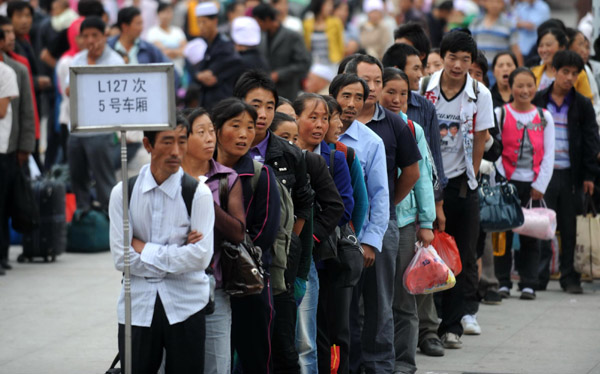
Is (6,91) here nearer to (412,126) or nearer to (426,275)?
(412,126)

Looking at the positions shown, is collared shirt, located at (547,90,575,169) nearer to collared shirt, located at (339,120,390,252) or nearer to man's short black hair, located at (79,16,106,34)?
collared shirt, located at (339,120,390,252)

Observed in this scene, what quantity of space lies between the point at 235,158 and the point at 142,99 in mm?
734

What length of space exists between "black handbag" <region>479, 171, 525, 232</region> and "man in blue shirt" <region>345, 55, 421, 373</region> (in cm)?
195

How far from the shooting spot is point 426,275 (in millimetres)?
7602

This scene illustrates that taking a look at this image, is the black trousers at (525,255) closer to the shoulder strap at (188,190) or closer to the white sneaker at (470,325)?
the white sneaker at (470,325)

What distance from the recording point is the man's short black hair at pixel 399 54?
28.2 feet

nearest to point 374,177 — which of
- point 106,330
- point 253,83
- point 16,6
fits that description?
point 253,83

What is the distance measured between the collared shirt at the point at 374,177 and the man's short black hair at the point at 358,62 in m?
0.59

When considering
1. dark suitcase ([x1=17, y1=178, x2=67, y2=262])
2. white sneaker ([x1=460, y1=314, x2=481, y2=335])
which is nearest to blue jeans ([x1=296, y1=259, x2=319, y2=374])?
white sneaker ([x1=460, y1=314, x2=481, y2=335])

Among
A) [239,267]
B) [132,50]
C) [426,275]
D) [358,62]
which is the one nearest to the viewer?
[239,267]

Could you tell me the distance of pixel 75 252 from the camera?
1255 centimetres

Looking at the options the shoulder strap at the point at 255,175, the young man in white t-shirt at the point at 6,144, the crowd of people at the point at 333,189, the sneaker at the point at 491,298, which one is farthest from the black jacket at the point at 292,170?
the young man in white t-shirt at the point at 6,144

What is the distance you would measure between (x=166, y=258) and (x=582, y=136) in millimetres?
6335

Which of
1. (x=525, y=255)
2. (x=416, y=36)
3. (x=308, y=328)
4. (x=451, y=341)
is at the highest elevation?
(x=416, y=36)
